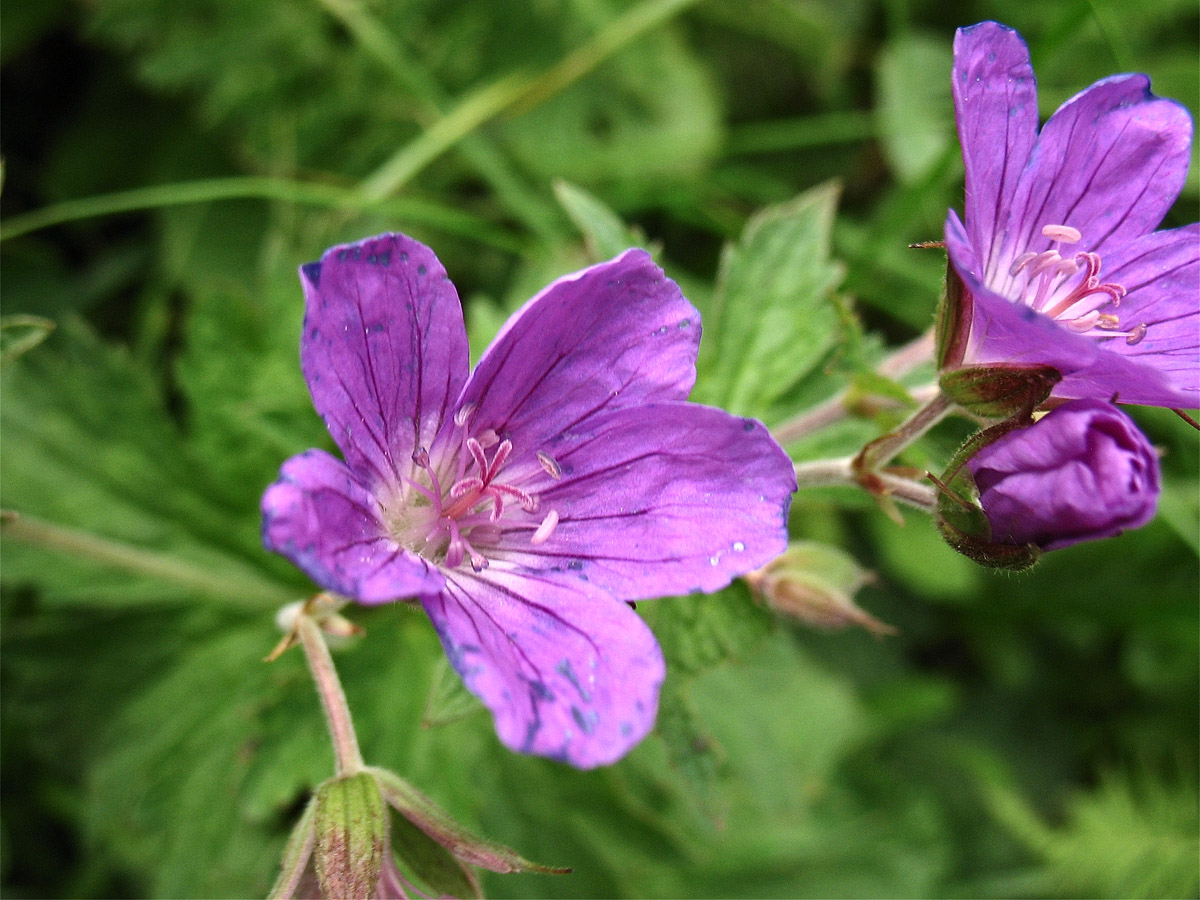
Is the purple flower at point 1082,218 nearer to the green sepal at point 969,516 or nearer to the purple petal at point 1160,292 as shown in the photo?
the purple petal at point 1160,292

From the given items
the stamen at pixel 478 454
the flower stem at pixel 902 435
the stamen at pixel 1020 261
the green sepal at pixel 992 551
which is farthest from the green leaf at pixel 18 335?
the stamen at pixel 1020 261

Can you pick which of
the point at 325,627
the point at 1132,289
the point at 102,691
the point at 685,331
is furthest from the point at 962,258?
the point at 102,691

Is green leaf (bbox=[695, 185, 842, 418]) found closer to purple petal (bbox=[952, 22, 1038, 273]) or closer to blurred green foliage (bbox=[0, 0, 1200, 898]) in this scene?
blurred green foliage (bbox=[0, 0, 1200, 898])

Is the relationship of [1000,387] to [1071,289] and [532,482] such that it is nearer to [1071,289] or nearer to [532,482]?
[1071,289]

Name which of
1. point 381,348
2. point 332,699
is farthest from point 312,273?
point 332,699

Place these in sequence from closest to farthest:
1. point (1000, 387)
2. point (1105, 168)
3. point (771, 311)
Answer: point (1000, 387) < point (1105, 168) < point (771, 311)

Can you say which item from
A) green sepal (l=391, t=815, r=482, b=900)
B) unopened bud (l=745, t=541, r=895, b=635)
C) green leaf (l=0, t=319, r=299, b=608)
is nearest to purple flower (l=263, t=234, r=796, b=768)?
green sepal (l=391, t=815, r=482, b=900)
